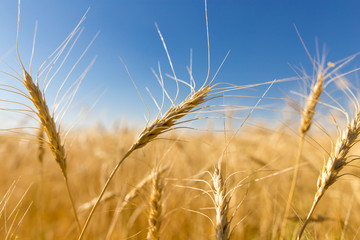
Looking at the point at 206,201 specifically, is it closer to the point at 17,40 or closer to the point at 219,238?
the point at 219,238

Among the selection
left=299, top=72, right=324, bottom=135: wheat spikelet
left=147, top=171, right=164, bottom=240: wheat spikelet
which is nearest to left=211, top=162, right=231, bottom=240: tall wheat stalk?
left=147, top=171, right=164, bottom=240: wheat spikelet

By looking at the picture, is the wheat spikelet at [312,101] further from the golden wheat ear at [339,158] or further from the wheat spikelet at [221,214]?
the wheat spikelet at [221,214]

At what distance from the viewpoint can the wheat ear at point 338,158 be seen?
1.02 meters

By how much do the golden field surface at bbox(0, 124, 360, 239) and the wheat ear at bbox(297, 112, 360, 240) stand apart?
0.45m

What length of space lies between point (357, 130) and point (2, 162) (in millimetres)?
5979

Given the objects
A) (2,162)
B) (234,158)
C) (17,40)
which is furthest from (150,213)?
(2,162)

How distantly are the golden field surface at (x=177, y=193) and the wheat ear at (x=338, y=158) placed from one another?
451 mm

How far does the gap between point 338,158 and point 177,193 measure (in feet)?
6.71

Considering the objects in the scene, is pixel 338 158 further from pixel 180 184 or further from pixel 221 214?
pixel 180 184

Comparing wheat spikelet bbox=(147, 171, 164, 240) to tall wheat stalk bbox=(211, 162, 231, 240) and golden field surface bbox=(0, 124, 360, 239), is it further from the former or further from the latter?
tall wheat stalk bbox=(211, 162, 231, 240)

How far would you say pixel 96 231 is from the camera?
2.30 metres

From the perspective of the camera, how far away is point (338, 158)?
1.06 m

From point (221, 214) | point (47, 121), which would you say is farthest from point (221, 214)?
point (47, 121)

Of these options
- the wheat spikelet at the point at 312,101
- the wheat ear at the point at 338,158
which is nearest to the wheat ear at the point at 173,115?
the wheat ear at the point at 338,158
